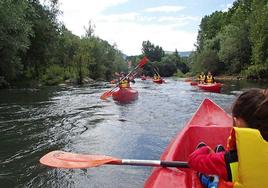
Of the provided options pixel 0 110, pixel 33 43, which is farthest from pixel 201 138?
pixel 33 43

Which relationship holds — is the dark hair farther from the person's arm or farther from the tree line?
the tree line

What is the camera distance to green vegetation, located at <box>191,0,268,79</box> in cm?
4166

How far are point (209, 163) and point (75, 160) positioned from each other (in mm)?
2009

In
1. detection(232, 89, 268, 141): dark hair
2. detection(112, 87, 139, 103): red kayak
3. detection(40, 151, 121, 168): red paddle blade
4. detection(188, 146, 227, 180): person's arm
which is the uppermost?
detection(232, 89, 268, 141): dark hair

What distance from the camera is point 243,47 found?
49.2 metres

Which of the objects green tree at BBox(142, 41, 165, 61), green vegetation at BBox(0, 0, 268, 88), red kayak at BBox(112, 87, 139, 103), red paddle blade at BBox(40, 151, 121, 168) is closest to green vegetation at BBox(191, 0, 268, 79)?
green vegetation at BBox(0, 0, 268, 88)

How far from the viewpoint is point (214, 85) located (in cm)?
2064

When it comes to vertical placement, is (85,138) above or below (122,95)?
below

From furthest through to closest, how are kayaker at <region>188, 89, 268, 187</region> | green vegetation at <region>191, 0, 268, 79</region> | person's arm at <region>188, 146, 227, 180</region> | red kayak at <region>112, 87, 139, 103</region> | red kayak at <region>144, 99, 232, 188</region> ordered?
green vegetation at <region>191, 0, 268, 79</region>, red kayak at <region>112, 87, 139, 103</region>, red kayak at <region>144, 99, 232, 188</region>, person's arm at <region>188, 146, 227, 180</region>, kayaker at <region>188, 89, 268, 187</region>

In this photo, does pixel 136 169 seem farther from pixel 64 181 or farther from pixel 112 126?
pixel 112 126

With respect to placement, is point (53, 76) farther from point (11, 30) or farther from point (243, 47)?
point (243, 47)

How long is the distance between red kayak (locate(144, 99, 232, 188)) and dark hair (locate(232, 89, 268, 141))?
1186 mm

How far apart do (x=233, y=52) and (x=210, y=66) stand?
7.22 m

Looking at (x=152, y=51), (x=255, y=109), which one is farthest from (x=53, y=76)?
(x=152, y=51)
